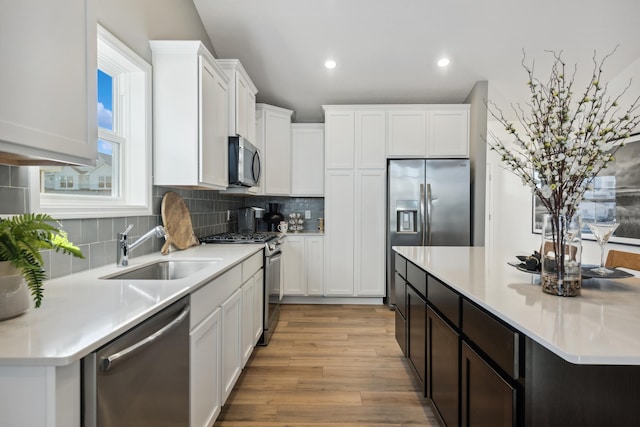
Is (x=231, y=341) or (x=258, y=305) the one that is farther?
(x=258, y=305)

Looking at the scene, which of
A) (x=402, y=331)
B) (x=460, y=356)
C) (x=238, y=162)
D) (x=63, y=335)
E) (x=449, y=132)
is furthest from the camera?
(x=449, y=132)

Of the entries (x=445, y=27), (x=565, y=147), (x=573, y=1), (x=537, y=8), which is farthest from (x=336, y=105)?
(x=565, y=147)

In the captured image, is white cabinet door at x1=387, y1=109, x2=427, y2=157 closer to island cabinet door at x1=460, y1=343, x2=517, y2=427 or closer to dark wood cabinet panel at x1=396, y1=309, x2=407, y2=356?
dark wood cabinet panel at x1=396, y1=309, x2=407, y2=356

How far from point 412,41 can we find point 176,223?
305 cm

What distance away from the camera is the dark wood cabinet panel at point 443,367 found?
1.61m

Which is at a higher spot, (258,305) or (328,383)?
(258,305)

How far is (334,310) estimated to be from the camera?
4.36m

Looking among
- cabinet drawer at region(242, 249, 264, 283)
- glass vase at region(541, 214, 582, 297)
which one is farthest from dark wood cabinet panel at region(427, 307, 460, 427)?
cabinet drawer at region(242, 249, 264, 283)

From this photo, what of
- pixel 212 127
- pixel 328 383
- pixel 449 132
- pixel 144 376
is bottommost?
pixel 328 383

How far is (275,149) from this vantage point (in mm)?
4695

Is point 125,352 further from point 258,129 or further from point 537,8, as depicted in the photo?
point 537,8

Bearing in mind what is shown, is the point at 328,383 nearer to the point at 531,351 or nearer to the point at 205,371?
the point at 205,371

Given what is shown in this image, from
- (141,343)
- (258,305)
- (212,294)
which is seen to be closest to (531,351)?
(141,343)

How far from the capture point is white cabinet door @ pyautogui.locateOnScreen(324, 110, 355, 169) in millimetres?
4562
